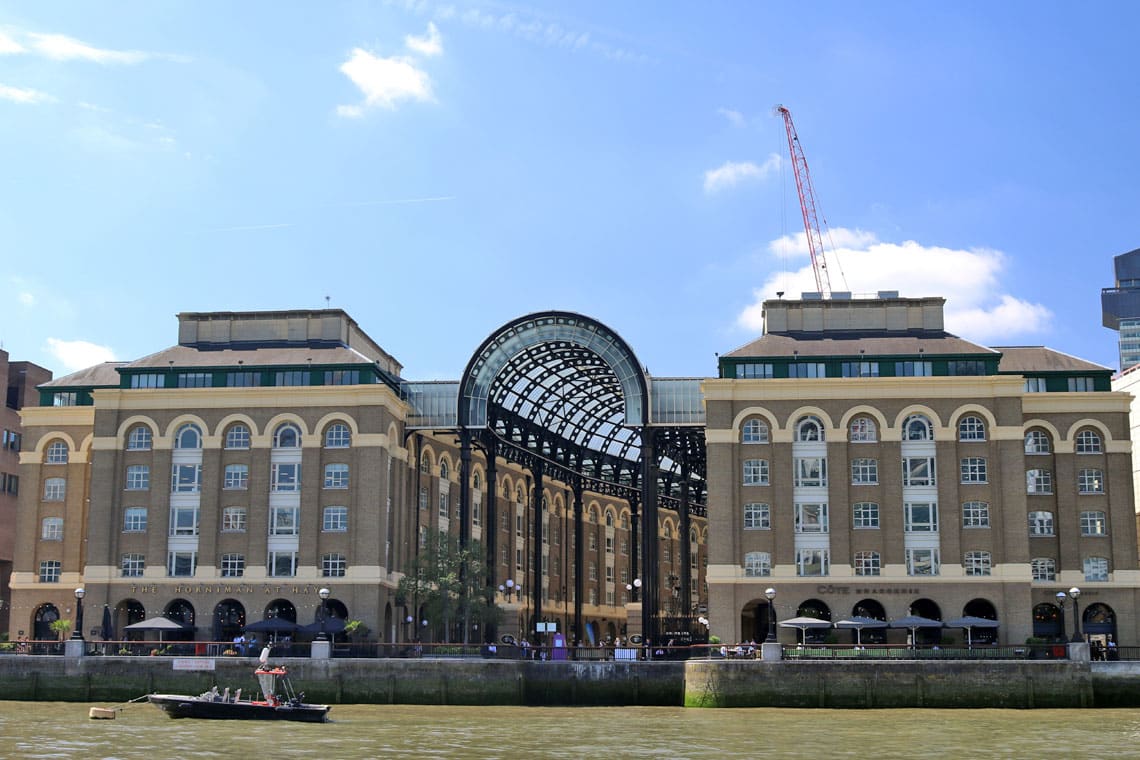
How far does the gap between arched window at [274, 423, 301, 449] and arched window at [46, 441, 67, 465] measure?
1678 cm

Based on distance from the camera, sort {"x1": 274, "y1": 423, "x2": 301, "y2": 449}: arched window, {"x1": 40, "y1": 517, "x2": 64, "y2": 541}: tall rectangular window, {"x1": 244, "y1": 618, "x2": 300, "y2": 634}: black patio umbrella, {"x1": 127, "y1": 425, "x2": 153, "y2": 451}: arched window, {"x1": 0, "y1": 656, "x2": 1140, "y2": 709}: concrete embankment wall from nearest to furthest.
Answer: {"x1": 0, "y1": 656, "x2": 1140, "y2": 709}: concrete embankment wall < {"x1": 244, "y1": 618, "x2": 300, "y2": 634}: black patio umbrella < {"x1": 274, "y1": 423, "x2": 301, "y2": 449}: arched window < {"x1": 127, "y1": 425, "x2": 153, "y2": 451}: arched window < {"x1": 40, "y1": 517, "x2": 64, "y2": 541}: tall rectangular window

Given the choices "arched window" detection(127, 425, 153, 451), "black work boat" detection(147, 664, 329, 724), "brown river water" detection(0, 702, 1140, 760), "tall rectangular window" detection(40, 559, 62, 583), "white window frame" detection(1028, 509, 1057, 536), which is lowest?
"brown river water" detection(0, 702, 1140, 760)

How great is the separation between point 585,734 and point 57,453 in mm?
56739

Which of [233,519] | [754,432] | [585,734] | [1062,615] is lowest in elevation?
[585,734]

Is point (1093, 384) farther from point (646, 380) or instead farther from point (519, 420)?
point (519, 420)

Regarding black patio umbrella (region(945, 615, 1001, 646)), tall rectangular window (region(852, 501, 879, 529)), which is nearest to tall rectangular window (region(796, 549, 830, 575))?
tall rectangular window (region(852, 501, 879, 529))

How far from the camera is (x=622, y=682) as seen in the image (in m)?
81.4

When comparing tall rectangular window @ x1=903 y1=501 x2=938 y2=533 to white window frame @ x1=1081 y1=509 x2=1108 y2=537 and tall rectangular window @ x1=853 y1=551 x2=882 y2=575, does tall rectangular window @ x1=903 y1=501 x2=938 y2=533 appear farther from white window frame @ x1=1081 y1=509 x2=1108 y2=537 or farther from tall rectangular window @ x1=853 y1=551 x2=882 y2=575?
white window frame @ x1=1081 y1=509 x2=1108 y2=537

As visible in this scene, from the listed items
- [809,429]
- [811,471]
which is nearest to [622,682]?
→ [811,471]

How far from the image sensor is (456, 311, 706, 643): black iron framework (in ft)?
324

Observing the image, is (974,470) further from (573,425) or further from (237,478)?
(237,478)

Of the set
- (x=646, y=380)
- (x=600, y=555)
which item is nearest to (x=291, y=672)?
(x=646, y=380)

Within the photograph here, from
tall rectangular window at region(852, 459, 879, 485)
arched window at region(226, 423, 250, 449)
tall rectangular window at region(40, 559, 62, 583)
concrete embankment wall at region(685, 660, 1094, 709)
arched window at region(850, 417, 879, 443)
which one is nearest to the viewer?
concrete embankment wall at region(685, 660, 1094, 709)

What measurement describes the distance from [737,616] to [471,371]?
2460 cm
